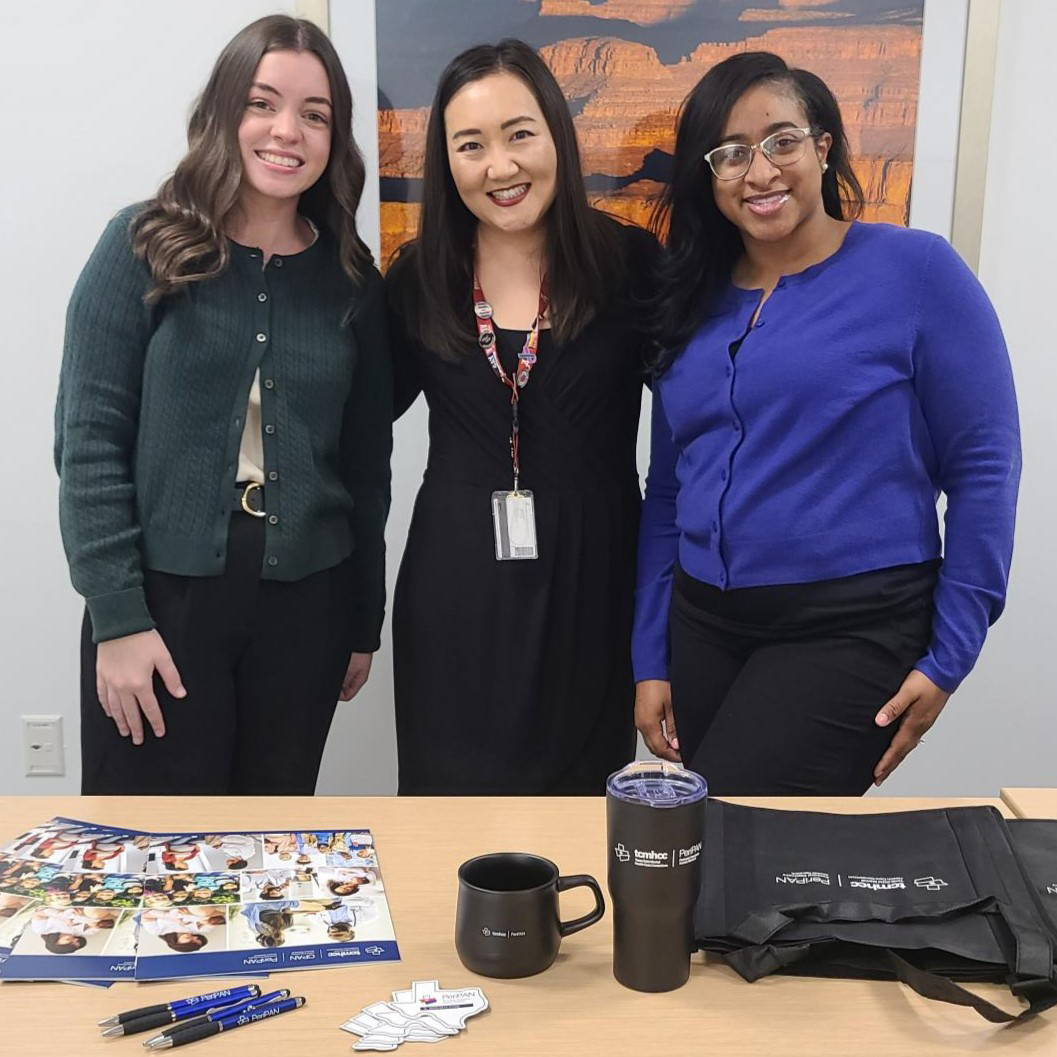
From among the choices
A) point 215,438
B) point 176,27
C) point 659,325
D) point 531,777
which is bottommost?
point 531,777

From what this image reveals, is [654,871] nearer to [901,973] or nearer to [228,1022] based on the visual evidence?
[901,973]

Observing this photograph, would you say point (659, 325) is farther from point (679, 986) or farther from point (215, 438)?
point (679, 986)

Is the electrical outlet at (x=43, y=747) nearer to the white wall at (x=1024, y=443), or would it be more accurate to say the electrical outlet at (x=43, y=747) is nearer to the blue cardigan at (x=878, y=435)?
the blue cardigan at (x=878, y=435)

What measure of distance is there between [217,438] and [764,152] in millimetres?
938

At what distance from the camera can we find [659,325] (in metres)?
1.84

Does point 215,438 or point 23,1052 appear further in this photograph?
point 215,438

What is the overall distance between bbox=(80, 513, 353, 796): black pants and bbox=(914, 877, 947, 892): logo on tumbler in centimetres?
108

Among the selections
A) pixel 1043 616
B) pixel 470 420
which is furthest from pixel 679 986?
pixel 1043 616

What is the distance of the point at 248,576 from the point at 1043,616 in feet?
6.20

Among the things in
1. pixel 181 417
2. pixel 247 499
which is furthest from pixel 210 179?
pixel 247 499

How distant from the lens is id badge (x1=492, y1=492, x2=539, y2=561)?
6.07 feet

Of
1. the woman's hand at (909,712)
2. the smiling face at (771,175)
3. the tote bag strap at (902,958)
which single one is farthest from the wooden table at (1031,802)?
the smiling face at (771,175)

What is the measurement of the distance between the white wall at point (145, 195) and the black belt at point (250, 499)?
0.78m

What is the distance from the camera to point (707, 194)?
1789 mm
